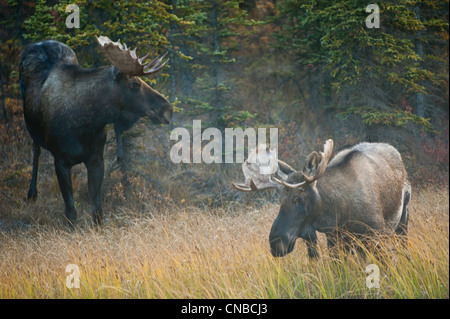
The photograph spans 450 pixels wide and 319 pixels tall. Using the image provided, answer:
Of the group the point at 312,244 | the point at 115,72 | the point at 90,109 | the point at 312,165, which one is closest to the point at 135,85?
the point at 115,72

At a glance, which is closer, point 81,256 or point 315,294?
point 315,294

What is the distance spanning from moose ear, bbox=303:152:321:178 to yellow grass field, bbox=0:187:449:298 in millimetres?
881

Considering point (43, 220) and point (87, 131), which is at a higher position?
point (87, 131)

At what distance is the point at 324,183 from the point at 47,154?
660 cm

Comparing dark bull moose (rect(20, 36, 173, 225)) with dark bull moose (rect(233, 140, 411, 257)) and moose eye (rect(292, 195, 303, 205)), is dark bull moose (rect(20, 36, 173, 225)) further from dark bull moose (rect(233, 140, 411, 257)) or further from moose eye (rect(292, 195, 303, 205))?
moose eye (rect(292, 195, 303, 205))

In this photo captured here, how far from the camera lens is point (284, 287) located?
13.3 feet

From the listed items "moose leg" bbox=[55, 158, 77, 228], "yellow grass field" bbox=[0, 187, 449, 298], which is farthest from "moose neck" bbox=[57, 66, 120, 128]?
"yellow grass field" bbox=[0, 187, 449, 298]

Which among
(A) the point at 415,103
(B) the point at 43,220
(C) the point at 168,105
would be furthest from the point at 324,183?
(A) the point at 415,103

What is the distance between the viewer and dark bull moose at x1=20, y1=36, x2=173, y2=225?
6641mm

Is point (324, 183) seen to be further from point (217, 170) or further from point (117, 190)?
point (217, 170)

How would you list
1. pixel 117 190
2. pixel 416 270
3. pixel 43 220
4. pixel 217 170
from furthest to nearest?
pixel 217 170
pixel 117 190
pixel 43 220
pixel 416 270

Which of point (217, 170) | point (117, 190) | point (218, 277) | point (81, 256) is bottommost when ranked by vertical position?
point (217, 170)

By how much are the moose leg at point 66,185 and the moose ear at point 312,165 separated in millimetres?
4048

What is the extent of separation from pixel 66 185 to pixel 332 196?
4235mm
